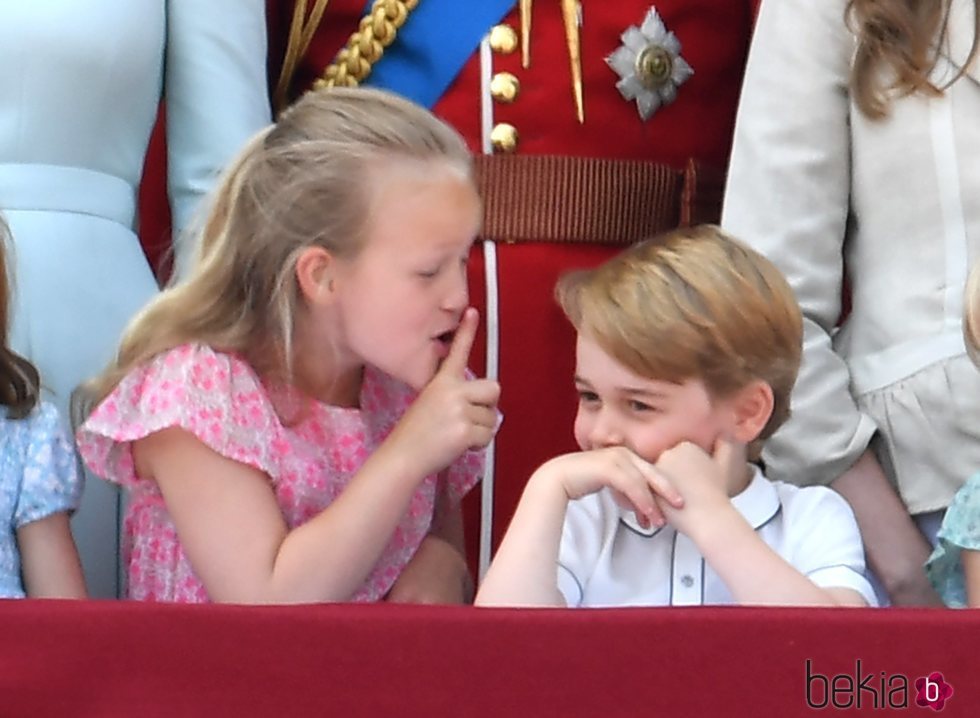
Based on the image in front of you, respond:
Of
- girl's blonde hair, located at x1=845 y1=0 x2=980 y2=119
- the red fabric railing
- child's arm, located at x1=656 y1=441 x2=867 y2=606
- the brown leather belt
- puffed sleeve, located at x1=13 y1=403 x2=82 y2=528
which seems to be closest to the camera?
the red fabric railing

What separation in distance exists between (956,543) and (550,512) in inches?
11.3

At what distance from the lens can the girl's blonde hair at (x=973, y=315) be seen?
47.5 inches

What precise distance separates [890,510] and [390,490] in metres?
0.38

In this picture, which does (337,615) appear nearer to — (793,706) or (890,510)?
(793,706)

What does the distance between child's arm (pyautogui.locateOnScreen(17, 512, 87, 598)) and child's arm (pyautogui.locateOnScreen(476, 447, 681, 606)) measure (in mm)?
286

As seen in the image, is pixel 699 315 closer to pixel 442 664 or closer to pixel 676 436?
pixel 676 436

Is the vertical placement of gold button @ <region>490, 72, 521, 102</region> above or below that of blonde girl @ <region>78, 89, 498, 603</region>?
above

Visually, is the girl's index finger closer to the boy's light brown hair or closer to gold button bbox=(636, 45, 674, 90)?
the boy's light brown hair

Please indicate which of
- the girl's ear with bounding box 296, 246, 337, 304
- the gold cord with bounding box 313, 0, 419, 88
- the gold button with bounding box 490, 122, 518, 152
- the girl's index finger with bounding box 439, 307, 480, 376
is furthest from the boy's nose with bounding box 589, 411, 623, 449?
the gold cord with bounding box 313, 0, 419, 88

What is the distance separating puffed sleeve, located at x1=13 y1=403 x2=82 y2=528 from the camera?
48.0 inches

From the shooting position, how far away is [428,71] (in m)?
1.46

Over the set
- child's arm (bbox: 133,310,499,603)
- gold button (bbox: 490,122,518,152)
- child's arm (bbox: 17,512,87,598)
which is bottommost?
child's arm (bbox: 17,512,87,598)

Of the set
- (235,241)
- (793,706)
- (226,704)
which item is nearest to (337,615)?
(226,704)

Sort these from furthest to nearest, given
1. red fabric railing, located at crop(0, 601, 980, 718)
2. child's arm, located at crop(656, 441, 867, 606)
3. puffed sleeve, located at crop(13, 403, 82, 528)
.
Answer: puffed sleeve, located at crop(13, 403, 82, 528)
child's arm, located at crop(656, 441, 867, 606)
red fabric railing, located at crop(0, 601, 980, 718)
